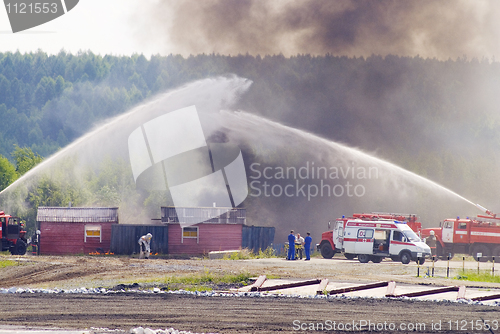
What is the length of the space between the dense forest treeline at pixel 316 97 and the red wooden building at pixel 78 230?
229 ft

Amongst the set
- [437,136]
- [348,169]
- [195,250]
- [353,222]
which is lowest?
[195,250]

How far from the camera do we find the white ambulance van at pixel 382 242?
88.4ft

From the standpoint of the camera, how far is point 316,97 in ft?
388

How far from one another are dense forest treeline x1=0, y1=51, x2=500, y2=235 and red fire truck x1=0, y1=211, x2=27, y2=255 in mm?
73513

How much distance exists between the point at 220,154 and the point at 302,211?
16661 mm

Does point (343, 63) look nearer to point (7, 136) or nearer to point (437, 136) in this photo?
point (437, 136)

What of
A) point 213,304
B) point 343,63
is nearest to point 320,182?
point 343,63

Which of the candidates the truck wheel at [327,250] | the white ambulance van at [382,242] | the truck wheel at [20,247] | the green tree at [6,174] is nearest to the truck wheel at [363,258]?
the white ambulance van at [382,242]

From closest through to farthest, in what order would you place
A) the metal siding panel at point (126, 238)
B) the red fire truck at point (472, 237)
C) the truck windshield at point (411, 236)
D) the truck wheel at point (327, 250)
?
1. the truck windshield at point (411, 236)
2. the truck wheel at point (327, 250)
3. the red fire truck at point (472, 237)
4. the metal siding panel at point (126, 238)

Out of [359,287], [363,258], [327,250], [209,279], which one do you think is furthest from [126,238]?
[359,287]

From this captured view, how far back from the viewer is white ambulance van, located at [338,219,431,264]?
26938 mm

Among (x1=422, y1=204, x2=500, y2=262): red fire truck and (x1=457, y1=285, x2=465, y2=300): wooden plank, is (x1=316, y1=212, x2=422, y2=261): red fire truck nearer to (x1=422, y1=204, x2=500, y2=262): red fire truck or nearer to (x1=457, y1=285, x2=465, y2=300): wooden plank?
(x1=422, y1=204, x2=500, y2=262): red fire truck

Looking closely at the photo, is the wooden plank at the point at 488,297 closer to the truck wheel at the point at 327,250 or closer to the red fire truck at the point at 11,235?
the truck wheel at the point at 327,250

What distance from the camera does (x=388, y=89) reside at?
12412 centimetres
